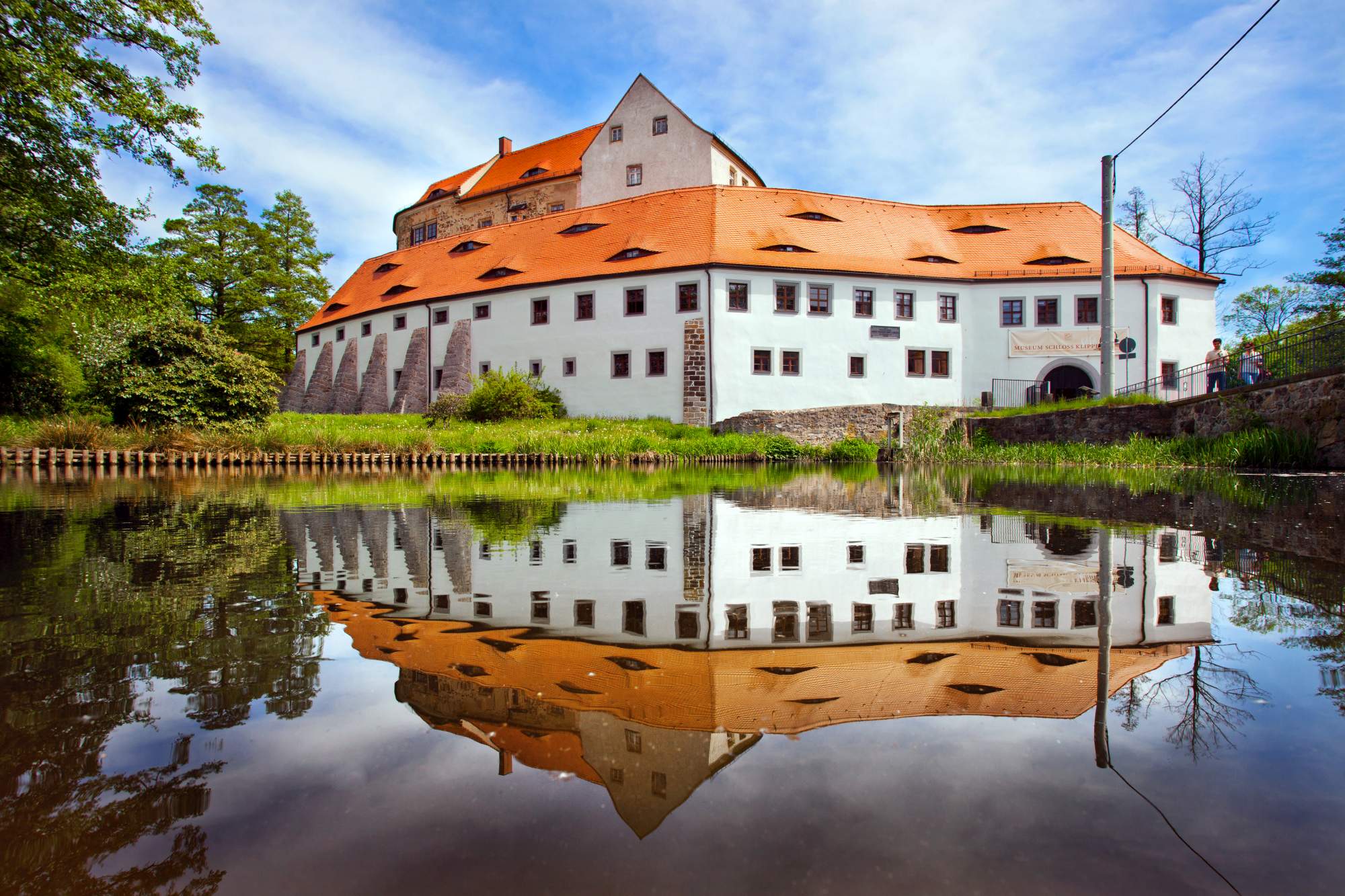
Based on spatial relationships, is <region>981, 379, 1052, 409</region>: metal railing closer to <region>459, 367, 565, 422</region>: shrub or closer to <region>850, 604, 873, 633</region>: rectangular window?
<region>459, 367, 565, 422</region>: shrub

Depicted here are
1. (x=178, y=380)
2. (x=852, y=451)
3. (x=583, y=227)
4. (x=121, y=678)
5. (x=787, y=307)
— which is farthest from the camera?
(x=583, y=227)

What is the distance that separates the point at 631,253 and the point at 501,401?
10849 mm

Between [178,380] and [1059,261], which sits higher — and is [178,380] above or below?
below

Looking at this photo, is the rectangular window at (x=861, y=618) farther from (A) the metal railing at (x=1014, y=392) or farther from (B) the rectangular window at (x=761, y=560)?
(A) the metal railing at (x=1014, y=392)

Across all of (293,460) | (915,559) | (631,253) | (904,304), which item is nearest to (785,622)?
(915,559)

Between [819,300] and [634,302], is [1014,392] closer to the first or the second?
[819,300]

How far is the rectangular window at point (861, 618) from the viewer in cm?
278

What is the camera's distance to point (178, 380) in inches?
731

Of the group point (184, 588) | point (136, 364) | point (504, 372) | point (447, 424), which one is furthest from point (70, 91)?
point (184, 588)

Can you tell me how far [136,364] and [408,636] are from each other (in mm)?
20419

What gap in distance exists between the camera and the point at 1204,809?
1375 mm

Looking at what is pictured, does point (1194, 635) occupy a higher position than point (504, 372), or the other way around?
point (504, 372)

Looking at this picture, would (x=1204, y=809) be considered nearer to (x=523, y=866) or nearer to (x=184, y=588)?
(x=523, y=866)

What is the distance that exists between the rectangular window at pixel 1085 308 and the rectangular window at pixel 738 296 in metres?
16.0
